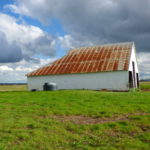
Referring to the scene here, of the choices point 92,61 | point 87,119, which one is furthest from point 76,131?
point 92,61

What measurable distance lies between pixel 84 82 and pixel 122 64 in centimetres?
556

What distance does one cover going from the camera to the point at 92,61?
96.3 feet

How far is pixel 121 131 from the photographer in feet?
24.7

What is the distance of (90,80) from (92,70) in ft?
4.51

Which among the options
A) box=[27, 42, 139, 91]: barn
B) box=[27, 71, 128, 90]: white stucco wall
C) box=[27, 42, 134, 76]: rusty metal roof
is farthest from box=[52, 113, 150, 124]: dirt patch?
box=[27, 42, 134, 76]: rusty metal roof

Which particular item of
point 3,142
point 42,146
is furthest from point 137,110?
point 3,142

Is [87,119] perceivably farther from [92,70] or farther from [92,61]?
[92,61]

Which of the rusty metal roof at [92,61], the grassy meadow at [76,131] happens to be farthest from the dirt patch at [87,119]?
the rusty metal roof at [92,61]

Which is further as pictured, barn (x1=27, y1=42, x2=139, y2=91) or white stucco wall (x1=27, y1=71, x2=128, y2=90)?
barn (x1=27, y1=42, x2=139, y2=91)

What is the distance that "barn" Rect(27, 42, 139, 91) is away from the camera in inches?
1029

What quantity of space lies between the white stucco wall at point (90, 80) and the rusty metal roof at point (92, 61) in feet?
2.01

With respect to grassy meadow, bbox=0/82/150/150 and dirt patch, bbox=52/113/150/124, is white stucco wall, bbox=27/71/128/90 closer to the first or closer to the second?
grassy meadow, bbox=0/82/150/150

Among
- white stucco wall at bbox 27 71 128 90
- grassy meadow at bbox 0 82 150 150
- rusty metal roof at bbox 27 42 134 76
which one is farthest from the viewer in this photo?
rusty metal roof at bbox 27 42 134 76

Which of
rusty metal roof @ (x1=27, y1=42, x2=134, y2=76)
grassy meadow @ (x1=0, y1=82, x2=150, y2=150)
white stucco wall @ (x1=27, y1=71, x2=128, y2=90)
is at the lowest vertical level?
grassy meadow @ (x1=0, y1=82, x2=150, y2=150)
